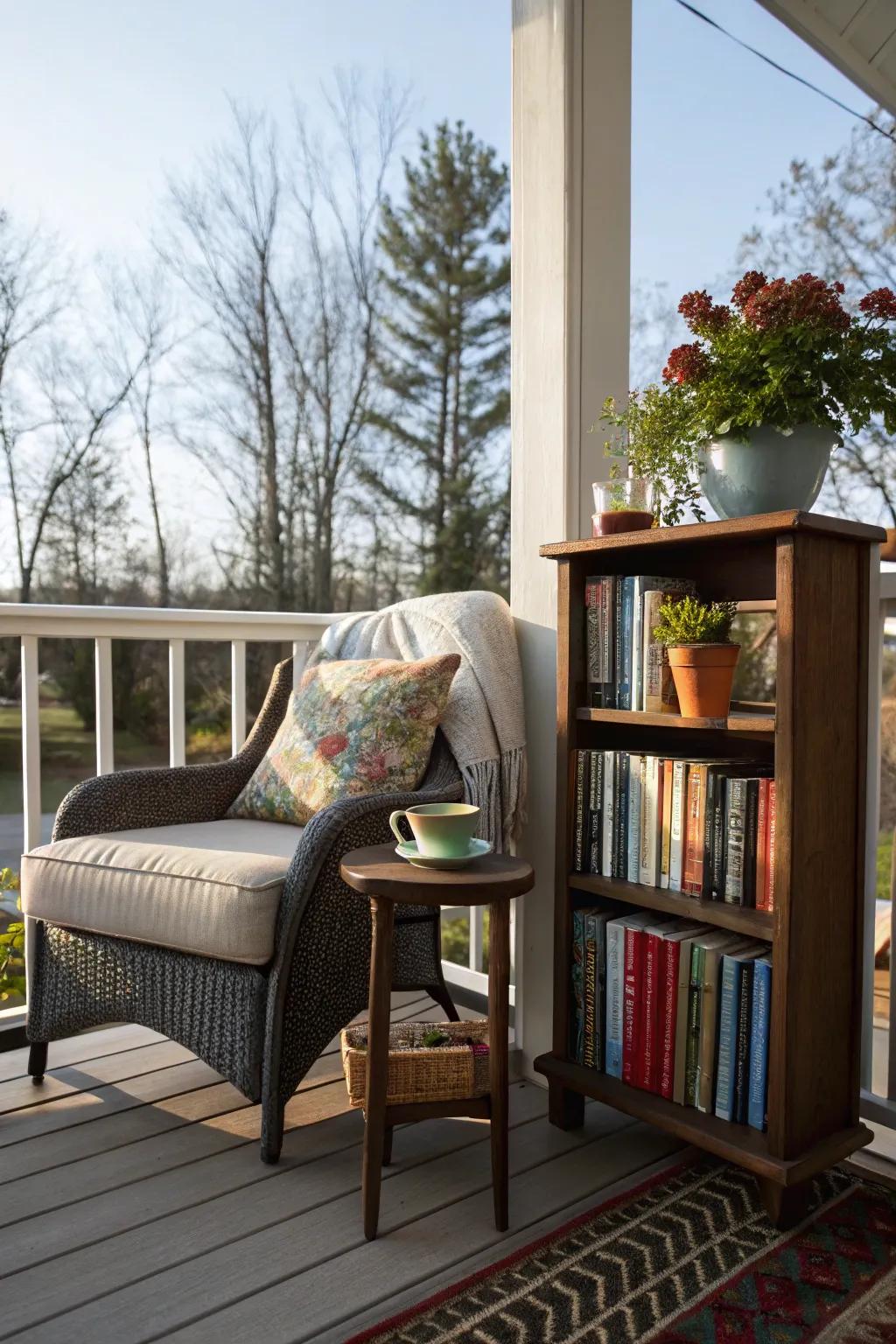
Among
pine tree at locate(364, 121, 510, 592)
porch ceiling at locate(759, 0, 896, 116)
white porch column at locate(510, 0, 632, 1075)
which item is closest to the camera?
white porch column at locate(510, 0, 632, 1075)

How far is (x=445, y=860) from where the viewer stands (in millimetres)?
1563

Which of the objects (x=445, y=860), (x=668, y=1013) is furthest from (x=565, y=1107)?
(x=445, y=860)

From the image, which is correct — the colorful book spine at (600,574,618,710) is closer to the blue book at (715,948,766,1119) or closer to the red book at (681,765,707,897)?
the red book at (681,765,707,897)

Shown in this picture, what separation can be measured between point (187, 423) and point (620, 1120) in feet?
23.1

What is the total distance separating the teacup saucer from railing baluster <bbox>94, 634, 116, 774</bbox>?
113 centimetres

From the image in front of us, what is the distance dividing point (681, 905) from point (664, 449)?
80 cm

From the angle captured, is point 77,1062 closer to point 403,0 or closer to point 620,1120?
point 620,1120

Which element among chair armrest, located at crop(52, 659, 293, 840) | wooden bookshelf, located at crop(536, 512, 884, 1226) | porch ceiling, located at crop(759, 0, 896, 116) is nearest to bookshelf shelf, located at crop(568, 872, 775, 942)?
wooden bookshelf, located at crop(536, 512, 884, 1226)

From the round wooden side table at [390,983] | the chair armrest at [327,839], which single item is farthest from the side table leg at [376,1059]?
the chair armrest at [327,839]

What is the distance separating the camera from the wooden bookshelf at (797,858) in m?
1.52

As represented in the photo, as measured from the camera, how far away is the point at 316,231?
325 inches

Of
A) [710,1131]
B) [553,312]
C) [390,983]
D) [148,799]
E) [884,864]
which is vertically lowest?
[884,864]

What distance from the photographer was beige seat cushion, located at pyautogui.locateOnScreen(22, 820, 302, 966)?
171 cm

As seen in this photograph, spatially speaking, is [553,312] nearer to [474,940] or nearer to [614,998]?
[614,998]
